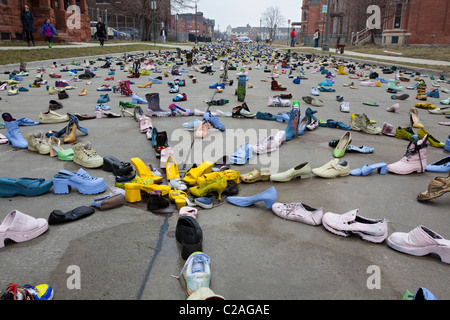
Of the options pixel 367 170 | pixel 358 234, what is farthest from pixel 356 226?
pixel 367 170

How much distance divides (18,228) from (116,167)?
1245 mm

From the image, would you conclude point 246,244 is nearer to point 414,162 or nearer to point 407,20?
point 414,162

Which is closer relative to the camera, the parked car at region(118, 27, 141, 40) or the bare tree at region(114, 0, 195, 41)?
the bare tree at region(114, 0, 195, 41)

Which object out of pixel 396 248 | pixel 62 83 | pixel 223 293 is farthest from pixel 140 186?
pixel 62 83

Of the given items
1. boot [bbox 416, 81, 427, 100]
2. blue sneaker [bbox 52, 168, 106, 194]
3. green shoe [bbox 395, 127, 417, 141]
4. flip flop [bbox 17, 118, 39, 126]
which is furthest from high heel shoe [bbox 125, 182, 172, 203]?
boot [bbox 416, 81, 427, 100]

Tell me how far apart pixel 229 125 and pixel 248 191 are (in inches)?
93.9

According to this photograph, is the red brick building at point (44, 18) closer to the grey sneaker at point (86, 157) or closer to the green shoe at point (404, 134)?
the grey sneaker at point (86, 157)

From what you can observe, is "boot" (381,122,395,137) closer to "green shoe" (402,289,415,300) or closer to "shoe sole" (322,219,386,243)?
"shoe sole" (322,219,386,243)

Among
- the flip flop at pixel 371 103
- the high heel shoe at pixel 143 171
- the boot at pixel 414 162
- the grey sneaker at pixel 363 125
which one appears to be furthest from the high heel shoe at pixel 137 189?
the flip flop at pixel 371 103

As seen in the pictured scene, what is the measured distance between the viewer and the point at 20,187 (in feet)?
9.75

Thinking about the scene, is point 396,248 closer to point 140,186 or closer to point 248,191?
point 248,191

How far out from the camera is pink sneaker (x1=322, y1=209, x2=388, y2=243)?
7.74 feet

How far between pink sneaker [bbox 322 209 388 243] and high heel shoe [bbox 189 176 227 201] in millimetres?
901
